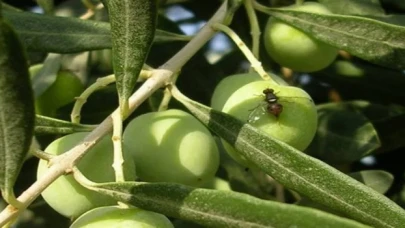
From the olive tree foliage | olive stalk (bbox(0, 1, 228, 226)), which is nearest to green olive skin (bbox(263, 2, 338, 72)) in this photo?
the olive tree foliage

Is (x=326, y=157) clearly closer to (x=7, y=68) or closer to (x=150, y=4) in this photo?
(x=150, y=4)

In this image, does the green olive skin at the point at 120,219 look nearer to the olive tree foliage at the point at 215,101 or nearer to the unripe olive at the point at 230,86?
the olive tree foliage at the point at 215,101

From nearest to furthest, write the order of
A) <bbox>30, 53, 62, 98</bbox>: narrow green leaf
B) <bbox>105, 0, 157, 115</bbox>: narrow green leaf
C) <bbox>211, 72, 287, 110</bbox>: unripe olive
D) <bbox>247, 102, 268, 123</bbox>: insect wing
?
<bbox>105, 0, 157, 115</bbox>: narrow green leaf < <bbox>247, 102, 268, 123</bbox>: insect wing < <bbox>211, 72, 287, 110</bbox>: unripe olive < <bbox>30, 53, 62, 98</bbox>: narrow green leaf

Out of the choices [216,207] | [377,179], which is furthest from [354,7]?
[216,207]

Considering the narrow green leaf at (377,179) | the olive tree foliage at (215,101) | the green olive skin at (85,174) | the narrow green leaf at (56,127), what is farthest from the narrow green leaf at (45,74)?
the narrow green leaf at (377,179)

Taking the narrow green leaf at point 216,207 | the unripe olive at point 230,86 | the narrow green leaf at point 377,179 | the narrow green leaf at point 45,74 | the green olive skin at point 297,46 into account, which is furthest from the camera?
the narrow green leaf at point 45,74

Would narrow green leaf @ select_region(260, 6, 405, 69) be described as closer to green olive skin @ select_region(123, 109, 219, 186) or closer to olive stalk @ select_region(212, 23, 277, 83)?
olive stalk @ select_region(212, 23, 277, 83)
